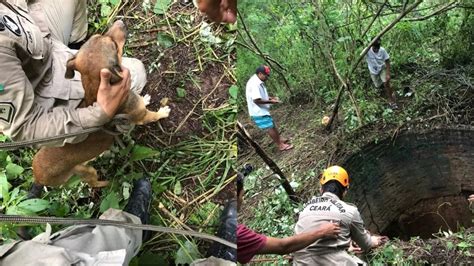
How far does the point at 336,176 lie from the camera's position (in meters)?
1.26

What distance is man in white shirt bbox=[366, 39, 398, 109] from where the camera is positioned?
133cm

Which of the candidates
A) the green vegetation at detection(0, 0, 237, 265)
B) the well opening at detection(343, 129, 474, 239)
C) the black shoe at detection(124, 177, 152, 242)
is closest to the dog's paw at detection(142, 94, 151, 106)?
the green vegetation at detection(0, 0, 237, 265)

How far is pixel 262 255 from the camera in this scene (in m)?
1.19

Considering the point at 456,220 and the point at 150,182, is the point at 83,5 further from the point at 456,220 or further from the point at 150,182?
the point at 456,220

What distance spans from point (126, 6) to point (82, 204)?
1.78 feet

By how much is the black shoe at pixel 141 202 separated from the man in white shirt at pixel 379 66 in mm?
727

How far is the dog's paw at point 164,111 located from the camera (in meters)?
1.20

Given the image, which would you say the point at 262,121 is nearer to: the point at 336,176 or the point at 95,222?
the point at 336,176

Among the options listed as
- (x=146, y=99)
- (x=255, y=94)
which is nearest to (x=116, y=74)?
(x=146, y=99)

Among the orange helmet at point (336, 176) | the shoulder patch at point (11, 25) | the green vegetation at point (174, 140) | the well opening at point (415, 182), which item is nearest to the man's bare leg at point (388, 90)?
the well opening at point (415, 182)

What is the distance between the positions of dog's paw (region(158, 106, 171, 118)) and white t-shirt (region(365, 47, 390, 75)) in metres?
0.60

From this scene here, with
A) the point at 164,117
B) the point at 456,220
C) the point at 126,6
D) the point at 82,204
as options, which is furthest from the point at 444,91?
the point at 82,204

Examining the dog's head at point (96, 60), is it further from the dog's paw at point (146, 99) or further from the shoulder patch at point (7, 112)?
the dog's paw at point (146, 99)

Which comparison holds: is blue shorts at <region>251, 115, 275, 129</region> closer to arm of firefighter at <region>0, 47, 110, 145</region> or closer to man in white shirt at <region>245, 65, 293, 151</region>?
man in white shirt at <region>245, 65, 293, 151</region>
